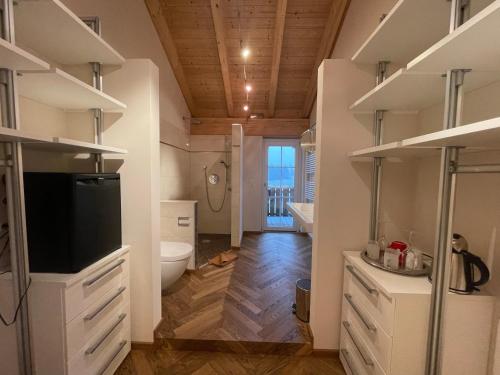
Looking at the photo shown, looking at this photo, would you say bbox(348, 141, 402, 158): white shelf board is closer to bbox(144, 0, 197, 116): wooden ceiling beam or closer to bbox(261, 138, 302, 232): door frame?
bbox(144, 0, 197, 116): wooden ceiling beam

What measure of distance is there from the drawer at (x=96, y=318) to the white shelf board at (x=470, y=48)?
75.5 inches

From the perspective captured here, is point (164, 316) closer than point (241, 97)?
Yes

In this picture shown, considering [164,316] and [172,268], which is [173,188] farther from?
[164,316]

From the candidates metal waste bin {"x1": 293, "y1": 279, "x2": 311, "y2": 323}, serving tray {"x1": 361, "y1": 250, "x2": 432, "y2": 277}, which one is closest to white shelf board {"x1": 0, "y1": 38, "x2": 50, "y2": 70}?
serving tray {"x1": 361, "y1": 250, "x2": 432, "y2": 277}

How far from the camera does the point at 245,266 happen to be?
3188mm

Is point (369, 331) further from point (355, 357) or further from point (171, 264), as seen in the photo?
point (171, 264)

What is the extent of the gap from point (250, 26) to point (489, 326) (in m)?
3.45

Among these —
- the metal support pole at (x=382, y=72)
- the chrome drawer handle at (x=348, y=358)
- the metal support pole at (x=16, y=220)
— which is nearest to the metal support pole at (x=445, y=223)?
the chrome drawer handle at (x=348, y=358)

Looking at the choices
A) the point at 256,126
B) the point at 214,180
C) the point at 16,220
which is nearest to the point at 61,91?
the point at 16,220

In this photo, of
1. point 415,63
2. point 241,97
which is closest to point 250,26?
point 241,97

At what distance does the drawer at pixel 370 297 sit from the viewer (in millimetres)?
1147

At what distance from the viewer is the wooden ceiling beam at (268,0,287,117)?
109 inches

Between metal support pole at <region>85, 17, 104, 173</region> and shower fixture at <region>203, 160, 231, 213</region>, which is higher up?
metal support pole at <region>85, 17, 104, 173</region>

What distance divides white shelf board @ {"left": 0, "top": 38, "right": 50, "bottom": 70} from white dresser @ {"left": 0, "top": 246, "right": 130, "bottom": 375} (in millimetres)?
Result: 941
